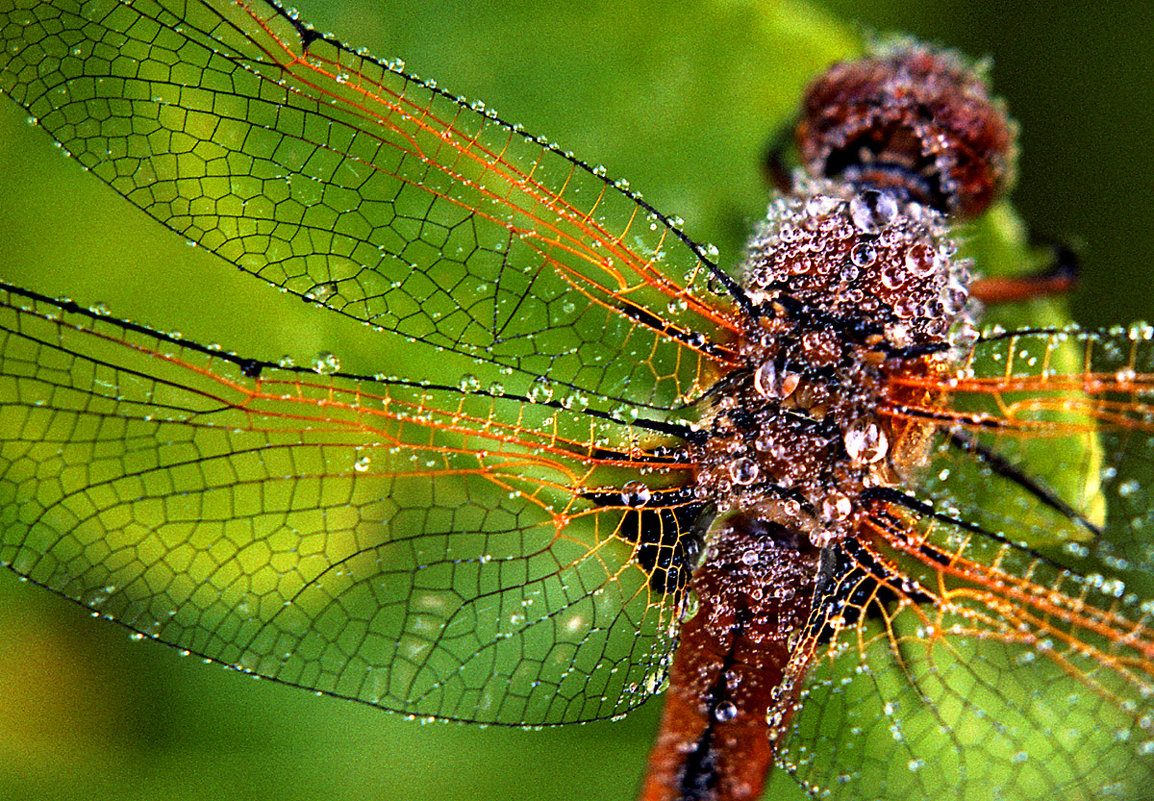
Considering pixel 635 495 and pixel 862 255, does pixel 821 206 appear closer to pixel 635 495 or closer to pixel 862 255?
pixel 862 255

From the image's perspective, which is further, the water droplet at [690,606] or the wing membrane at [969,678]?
the water droplet at [690,606]

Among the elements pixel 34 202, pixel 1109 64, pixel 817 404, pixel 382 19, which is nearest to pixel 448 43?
pixel 382 19

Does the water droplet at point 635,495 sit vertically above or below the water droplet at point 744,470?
below

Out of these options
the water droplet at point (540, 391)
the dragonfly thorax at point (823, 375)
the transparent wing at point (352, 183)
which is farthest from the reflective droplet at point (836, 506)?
the water droplet at point (540, 391)

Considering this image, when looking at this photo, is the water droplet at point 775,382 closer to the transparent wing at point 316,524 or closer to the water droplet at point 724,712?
the transparent wing at point 316,524

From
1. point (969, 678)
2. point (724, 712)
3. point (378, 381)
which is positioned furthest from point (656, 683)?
point (378, 381)

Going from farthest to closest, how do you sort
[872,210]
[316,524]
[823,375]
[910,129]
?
[910,129] < [872,210] < [823,375] < [316,524]
